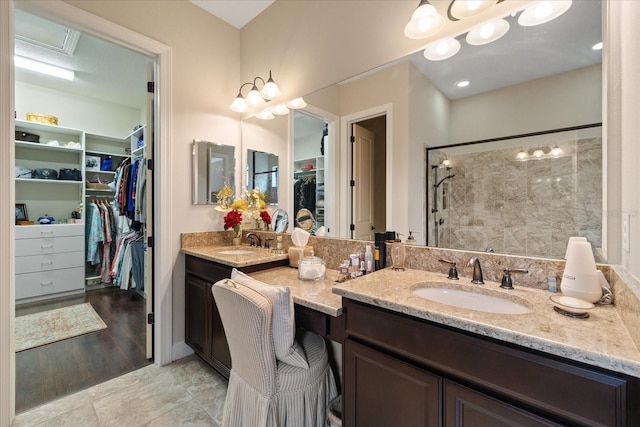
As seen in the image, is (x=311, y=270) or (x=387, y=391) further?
(x=311, y=270)

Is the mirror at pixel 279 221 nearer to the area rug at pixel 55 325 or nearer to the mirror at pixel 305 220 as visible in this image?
the mirror at pixel 305 220

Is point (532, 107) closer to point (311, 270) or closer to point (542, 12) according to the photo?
point (542, 12)

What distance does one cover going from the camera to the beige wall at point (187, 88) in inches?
86.6

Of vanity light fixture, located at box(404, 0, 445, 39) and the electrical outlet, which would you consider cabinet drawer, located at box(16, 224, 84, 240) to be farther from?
the electrical outlet

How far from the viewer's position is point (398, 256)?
4.82 feet

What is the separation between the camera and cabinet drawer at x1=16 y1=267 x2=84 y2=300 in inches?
134

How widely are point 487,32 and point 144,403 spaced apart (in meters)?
2.92

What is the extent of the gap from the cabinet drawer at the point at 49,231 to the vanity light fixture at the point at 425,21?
4760mm

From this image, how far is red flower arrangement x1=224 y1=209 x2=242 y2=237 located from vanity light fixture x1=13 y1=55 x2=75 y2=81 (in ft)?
10.5

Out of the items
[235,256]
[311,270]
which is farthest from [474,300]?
[235,256]

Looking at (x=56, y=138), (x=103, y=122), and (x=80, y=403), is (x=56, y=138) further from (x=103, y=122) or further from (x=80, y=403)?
(x=80, y=403)

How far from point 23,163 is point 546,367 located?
18.8 ft

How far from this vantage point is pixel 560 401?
0.70 meters

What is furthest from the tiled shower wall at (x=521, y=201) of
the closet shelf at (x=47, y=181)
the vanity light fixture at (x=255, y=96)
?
the closet shelf at (x=47, y=181)
